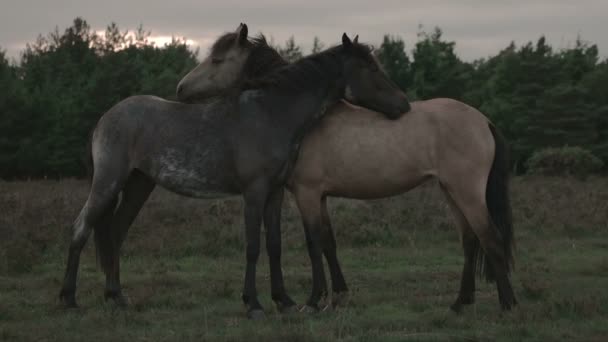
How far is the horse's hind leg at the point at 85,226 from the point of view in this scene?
7848 millimetres

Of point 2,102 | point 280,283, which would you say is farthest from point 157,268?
point 2,102

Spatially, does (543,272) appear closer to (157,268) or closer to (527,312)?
(527,312)

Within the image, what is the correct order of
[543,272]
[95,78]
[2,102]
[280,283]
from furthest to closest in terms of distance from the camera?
1. [95,78]
2. [2,102]
3. [543,272]
4. [280,283]

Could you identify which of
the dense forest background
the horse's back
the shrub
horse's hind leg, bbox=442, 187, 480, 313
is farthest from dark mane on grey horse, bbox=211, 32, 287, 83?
the dense forest background

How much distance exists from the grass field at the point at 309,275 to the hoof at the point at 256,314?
84 millimetres

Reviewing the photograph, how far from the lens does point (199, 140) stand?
25.4 feet

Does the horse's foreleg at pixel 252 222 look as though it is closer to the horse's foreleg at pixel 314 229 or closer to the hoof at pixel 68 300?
the horse's foreleg at pixel 314 229

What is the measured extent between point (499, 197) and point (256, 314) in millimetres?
2690

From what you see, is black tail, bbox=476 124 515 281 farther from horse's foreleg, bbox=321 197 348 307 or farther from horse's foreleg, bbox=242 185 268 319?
horse's foreleg, bbox=242 185 268 319

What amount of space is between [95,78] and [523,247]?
104 feet

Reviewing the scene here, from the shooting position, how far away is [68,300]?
25.7 ft

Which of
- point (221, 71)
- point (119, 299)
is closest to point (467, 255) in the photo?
point (221, 71)

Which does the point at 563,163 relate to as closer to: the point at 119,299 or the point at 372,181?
the point at 372,181

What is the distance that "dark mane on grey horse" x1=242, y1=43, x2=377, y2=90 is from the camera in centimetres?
788
